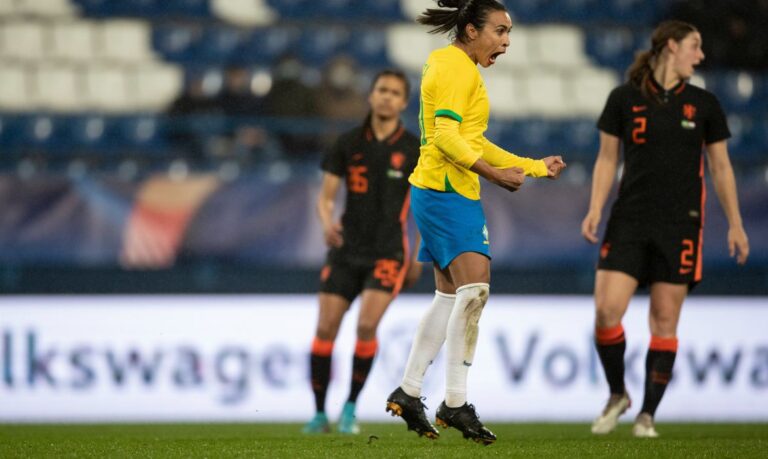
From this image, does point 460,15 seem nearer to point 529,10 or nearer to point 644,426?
point 644,426

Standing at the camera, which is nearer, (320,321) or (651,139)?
(651,139)

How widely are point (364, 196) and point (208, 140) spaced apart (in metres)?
4.40

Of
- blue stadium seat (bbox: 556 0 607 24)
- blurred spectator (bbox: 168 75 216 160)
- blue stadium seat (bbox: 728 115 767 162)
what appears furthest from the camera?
blue stadium seat (bbox: 556 0 607 24)

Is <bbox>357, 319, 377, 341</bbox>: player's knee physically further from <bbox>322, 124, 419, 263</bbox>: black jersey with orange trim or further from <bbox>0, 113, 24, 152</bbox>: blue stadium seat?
<bbox>0, 113, 24, 152</bbox>: blue stadium seat

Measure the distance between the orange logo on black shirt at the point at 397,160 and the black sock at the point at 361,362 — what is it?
102cm

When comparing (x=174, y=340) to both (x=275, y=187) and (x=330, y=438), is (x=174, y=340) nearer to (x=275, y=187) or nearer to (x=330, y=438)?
(x=275, y=187)

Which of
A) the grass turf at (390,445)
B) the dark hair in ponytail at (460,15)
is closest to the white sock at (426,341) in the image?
the grass turf at (390,445)

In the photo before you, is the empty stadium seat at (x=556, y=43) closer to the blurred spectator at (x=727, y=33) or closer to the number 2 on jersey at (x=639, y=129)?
A: the blurred spectator at (x=727, y=33)

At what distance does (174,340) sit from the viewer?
9047 millimetres

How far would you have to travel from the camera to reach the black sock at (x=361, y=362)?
749 cm

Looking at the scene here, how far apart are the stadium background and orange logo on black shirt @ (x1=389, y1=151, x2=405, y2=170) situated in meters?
2.01

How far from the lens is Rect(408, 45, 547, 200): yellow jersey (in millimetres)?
5074

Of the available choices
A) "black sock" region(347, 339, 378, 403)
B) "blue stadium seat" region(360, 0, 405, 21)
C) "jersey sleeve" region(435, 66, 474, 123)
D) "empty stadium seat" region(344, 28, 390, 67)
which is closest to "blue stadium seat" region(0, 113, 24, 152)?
"empty stadium seat" region(344, 28, 390, 67)

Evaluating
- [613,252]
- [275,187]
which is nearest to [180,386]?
[275,187]
